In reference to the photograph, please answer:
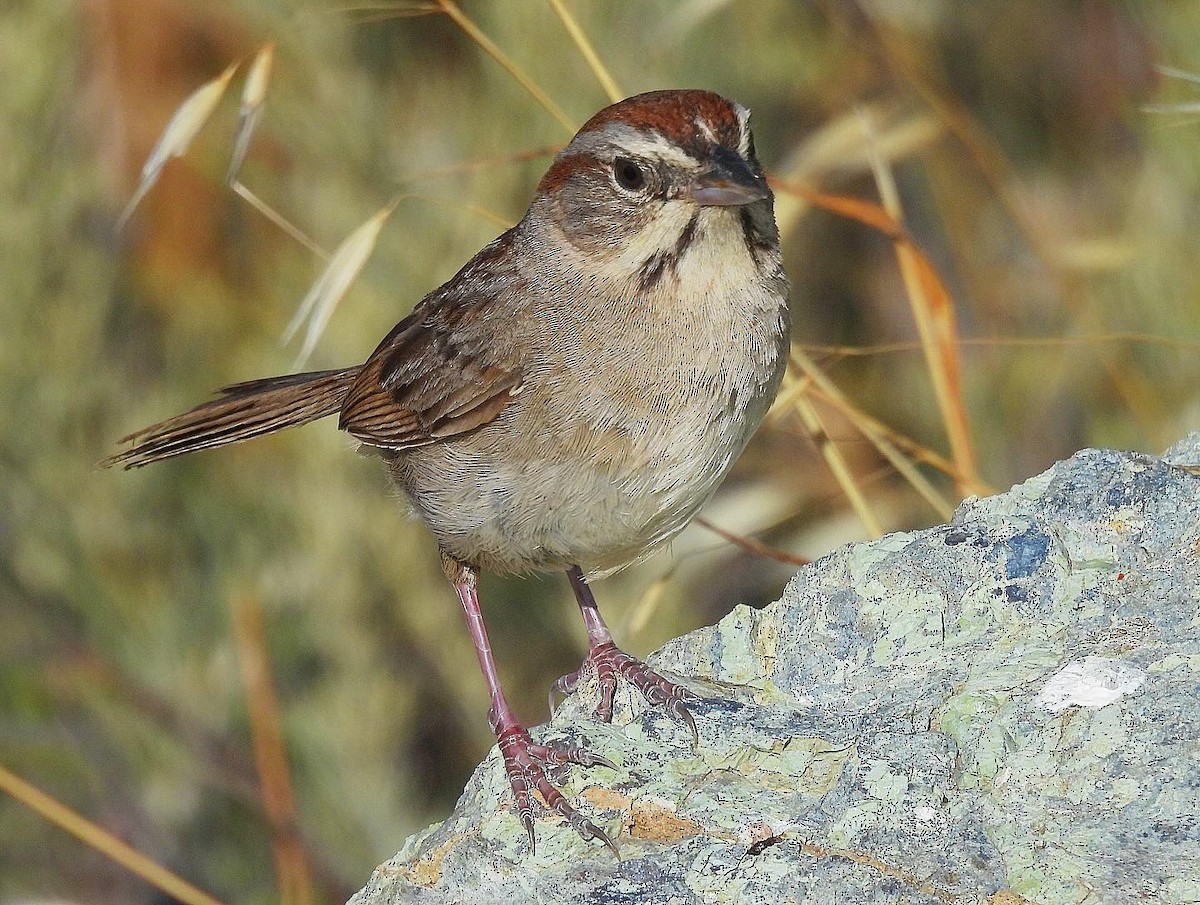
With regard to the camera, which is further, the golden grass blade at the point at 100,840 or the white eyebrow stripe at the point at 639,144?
the golden grass blade at the point at 100,840

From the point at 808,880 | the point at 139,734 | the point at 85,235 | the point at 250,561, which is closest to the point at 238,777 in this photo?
the point at 139,734

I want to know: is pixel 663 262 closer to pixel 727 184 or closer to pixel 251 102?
pixel 727 184

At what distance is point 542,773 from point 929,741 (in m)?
0.64

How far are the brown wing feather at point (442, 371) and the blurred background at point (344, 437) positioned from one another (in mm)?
389

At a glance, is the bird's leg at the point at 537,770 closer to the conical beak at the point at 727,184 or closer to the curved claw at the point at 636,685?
the curved claw at the point at 636,685

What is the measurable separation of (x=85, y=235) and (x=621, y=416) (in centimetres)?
289

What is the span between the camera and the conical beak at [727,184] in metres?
2.98

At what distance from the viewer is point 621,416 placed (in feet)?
10.3

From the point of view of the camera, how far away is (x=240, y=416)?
4016 millimetres

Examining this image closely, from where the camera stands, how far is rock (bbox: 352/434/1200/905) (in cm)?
231

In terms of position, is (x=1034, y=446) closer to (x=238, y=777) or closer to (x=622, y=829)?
(x=238, y=777)

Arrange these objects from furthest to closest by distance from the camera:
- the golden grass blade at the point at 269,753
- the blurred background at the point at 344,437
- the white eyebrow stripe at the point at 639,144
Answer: the blurred background at the point at 344,437 < the golden grass blade at the point at 269,753 < the white eyebrow stripe at the point at 639,144

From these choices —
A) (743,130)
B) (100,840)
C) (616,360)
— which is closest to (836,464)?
(616,360)

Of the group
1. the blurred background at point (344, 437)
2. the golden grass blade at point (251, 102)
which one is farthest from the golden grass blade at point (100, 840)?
the golden grass blade at point (251, 102)
